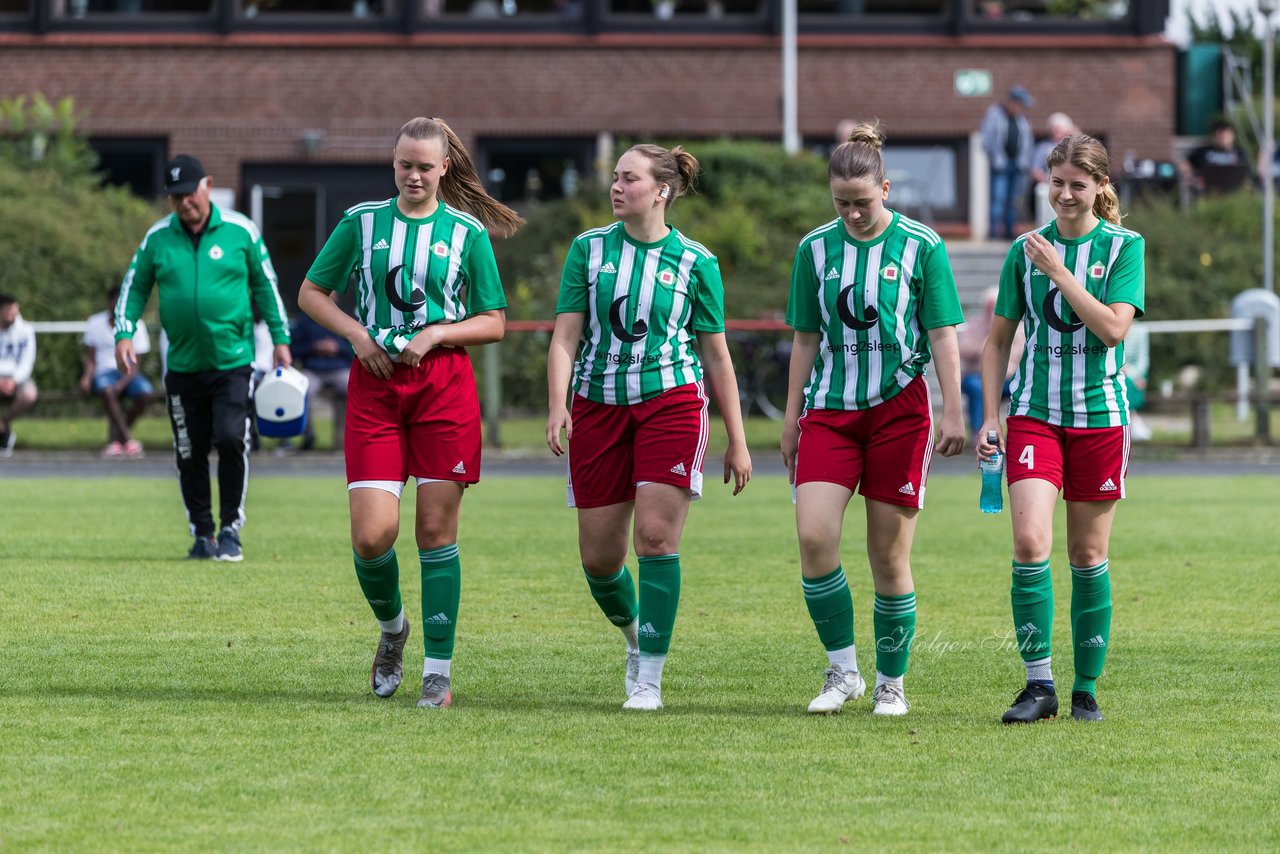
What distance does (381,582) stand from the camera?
23.0 feet

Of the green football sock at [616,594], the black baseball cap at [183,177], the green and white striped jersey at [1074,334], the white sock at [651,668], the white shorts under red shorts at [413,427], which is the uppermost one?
the black baseball cap at [183,177]

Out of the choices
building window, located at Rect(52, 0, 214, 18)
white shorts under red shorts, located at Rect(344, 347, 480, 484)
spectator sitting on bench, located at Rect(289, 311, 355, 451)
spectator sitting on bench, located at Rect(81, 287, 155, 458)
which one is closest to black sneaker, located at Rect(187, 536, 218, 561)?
white shorts under red shorts, located at Rect(344, 347, 480, 484)

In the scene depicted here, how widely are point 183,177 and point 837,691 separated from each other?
539 centimetres

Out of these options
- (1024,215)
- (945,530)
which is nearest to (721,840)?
(945,530)

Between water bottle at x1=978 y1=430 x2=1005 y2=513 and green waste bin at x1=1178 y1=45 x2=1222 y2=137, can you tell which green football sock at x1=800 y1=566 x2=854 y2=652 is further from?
green waste bin at x1=1178 y1=45 x2=1222 y2=137

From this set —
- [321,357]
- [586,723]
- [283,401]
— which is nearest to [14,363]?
[321,357]

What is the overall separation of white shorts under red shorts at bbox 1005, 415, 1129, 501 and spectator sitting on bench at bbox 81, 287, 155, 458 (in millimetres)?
14632

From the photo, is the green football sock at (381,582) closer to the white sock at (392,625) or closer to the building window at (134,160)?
the white sock at (392,625)

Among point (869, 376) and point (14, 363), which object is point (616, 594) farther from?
point (14, 363)

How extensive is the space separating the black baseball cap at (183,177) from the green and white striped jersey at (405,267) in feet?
12.8

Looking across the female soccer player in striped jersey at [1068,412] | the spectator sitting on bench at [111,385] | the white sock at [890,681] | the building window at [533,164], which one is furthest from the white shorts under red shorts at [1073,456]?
the building window at [533,164]

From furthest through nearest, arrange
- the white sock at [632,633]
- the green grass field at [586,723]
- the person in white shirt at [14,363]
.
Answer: the person in white shirt at [14,363] < the white sock at [632,633] < the green grass field at [586,723]

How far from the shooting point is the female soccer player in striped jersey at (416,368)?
6867 millimetres

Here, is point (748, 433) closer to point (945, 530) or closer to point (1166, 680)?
point (945, 530)
